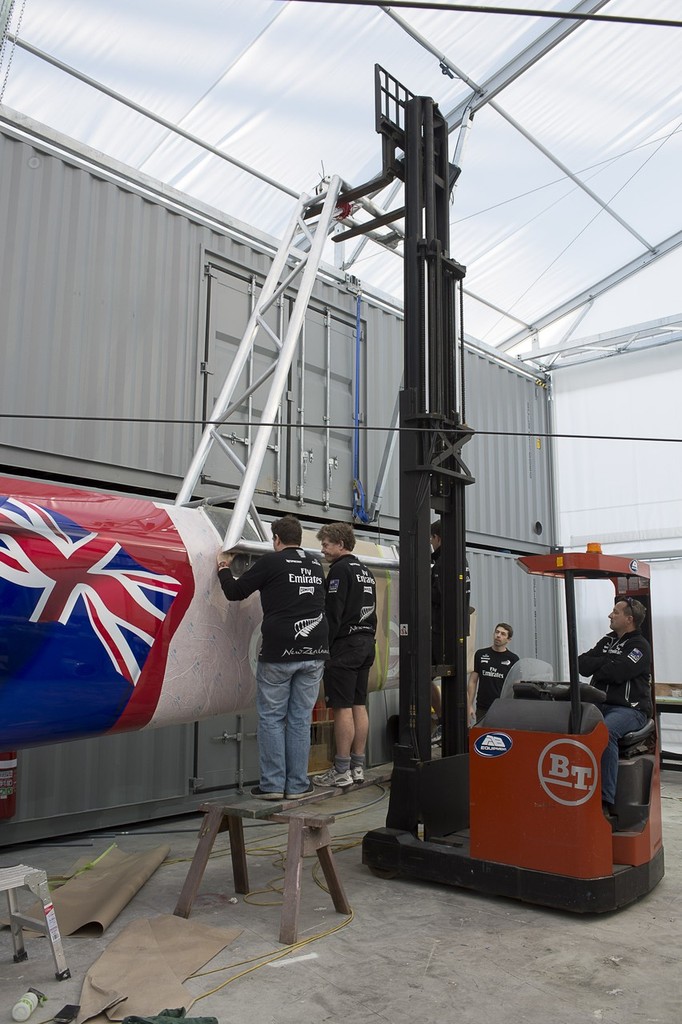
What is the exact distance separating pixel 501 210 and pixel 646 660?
842cm

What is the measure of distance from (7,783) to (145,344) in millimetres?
3904

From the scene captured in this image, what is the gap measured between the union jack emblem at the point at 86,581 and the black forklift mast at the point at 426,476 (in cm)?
184

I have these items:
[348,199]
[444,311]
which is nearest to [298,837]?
[444,311]

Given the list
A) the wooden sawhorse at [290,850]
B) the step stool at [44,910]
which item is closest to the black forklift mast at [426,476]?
the wooden sawhorse at [290,850]

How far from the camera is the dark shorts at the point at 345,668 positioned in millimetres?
5488

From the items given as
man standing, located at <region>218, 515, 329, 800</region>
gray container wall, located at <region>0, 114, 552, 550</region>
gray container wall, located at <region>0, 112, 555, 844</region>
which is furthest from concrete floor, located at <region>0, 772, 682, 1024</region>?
gray container wall, located at <region>0, 114, 552, 550</region>

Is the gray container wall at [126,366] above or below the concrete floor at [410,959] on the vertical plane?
above

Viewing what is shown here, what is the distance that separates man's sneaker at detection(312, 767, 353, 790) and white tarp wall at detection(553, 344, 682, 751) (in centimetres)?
839

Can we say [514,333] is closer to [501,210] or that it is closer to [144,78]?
[501,210]

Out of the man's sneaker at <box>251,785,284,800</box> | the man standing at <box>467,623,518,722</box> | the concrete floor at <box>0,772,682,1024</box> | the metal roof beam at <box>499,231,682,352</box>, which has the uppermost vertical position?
the metal roof beam at <box>499,231,682,352</box>

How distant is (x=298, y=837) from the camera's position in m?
4.38

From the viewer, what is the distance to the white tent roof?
8297mm

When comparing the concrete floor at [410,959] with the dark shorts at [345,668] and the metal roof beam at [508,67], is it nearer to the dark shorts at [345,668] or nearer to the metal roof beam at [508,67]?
the dark shorts at [345,668]

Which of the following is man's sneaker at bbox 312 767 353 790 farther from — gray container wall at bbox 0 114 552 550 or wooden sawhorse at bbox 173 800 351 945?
gray container wall at bbox 0 114 552 550
